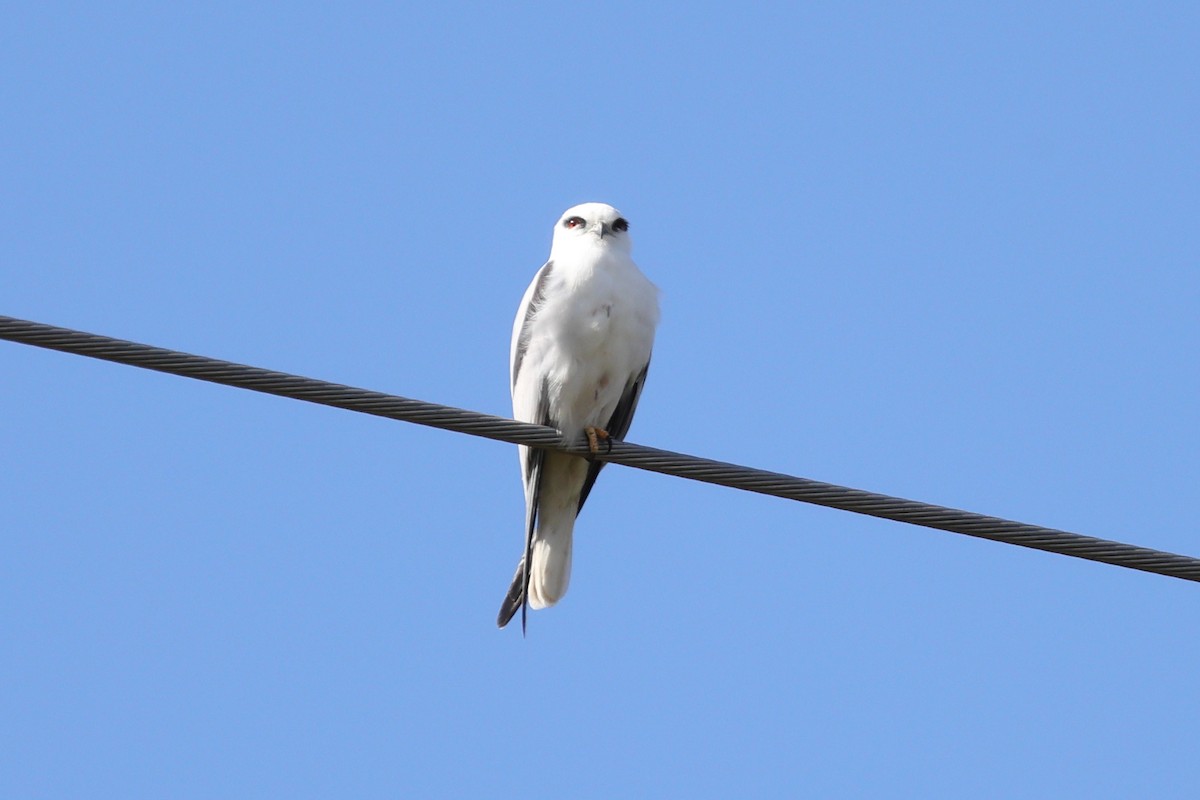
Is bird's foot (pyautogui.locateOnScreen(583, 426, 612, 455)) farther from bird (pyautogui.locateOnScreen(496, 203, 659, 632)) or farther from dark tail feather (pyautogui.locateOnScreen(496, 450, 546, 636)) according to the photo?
dark tail feather (pyautogui.locateOnScreen(496, 450, 546, 636))

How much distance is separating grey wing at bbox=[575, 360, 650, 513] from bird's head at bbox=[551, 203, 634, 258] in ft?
1.84

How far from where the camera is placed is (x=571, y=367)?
19.7 ft

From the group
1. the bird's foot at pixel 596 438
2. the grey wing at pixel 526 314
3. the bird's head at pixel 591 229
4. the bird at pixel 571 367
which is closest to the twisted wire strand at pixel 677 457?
the bird's foot at pixel 596 438

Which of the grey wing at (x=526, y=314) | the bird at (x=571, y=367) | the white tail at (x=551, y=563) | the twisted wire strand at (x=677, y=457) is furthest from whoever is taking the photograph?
the white tail at (x=551, y=563)

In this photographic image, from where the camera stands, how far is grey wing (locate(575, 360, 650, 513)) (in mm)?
6335

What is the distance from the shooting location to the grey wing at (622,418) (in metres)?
6.33

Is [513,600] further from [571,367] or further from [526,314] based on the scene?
[526,314]

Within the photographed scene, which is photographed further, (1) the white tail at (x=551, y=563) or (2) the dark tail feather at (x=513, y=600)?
(1) the white tail at (x=551, y=563)

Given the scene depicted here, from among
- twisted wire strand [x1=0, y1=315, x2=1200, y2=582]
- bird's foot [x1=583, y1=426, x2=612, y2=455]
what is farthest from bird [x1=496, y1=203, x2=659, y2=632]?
twisted wire strand [x1=0, y1=315, x2=1200, y2=582]

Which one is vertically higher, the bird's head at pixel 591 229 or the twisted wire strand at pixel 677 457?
the bird's head at pixel 591 229

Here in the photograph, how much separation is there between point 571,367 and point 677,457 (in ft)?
4.92

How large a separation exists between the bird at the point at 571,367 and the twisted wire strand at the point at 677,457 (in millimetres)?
1349

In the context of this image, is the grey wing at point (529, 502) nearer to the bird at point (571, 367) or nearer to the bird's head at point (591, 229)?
the bird at point (571, 367)

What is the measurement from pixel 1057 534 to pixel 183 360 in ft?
7.69
